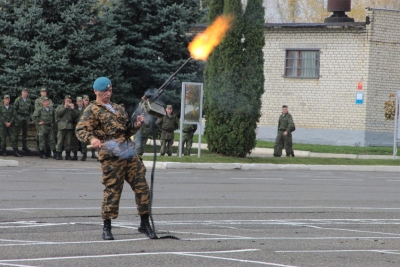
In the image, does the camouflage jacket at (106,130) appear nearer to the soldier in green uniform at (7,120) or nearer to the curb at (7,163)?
the curb at (7,163)

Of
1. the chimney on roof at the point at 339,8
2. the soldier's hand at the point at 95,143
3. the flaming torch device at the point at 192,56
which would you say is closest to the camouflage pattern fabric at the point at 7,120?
the flaming torch device at the point at 192,56

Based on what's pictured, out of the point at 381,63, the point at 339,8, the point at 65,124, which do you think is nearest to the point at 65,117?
the point at 65,124

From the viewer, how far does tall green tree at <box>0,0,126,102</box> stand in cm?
2909

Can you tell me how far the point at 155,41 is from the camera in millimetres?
32094

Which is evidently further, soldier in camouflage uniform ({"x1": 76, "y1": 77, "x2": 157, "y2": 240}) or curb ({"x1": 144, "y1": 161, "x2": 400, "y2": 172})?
curb ({"x1": 144, "y1": 161, "x2": 400, "y2": 172})

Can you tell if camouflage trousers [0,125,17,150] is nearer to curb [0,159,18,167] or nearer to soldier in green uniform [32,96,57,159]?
soldier in green uniform [32,96,57,159]

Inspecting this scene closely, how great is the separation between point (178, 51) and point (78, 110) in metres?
6.85

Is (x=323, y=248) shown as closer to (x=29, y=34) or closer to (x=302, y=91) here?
(x=29, y=34)

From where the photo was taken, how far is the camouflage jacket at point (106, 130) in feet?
32.9

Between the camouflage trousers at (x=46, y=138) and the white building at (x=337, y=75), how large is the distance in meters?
17.0

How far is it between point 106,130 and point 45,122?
16.9 meters

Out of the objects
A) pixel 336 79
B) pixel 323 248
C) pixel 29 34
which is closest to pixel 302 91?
pixel 336 79

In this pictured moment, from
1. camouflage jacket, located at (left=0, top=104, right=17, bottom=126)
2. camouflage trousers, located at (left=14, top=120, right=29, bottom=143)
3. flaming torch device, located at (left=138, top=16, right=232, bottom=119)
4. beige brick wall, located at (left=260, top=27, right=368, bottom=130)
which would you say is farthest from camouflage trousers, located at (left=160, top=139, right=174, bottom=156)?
flaming torch device, located at (left=138, top=16, right=232, bottom=119)

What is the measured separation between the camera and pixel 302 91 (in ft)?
135
